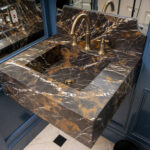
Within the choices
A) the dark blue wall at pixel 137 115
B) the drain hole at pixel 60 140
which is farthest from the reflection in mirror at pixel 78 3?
the drain hole at pixel 60 140

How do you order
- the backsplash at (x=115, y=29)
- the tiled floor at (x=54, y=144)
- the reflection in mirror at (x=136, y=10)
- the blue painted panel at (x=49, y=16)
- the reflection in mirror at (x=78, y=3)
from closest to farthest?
the reflection in mirror at (x=136, y=10) < the backsplash at (x=115, y=29) < the reflection in mirror at (x=78, y=3) < the blue painted panel at (x=49, y=16) < the tiled floor at (x=54, y=144)

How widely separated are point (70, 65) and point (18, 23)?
1.81 feet

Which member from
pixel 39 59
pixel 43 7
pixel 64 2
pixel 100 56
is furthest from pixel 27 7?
pixel 100 56

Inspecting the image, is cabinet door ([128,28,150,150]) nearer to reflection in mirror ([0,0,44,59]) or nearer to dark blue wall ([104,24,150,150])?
dark blue wall ([104,24,150,150])

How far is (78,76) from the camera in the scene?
1324mm

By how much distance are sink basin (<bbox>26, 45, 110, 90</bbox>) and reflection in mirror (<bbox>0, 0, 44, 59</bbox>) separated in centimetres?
28

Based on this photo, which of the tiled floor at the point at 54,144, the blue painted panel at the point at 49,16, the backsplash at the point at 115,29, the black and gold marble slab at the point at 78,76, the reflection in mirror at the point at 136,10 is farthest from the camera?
the tiled floor at the point at 54,144

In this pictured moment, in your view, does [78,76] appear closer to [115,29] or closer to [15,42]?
[115,29]

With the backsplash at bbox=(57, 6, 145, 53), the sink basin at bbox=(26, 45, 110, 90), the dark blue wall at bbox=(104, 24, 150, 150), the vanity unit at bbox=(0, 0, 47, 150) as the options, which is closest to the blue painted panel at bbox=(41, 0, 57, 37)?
the vanity unit at bbox=(0, 0, 47, 150)

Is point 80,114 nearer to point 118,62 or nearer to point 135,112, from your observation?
point 118,62

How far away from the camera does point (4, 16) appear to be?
4.22 ft

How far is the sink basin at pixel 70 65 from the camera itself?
1.28 metres

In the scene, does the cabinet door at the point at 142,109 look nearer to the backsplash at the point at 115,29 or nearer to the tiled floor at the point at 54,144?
the backsplash at the point at 115,29

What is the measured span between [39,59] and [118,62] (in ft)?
1.94
